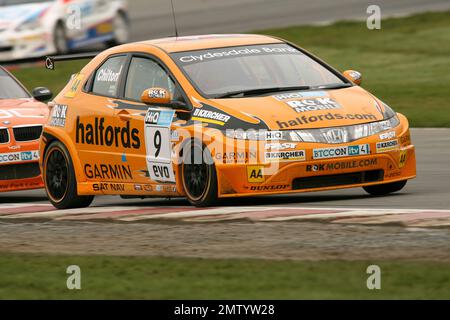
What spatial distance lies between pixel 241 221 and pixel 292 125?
1.10 metres

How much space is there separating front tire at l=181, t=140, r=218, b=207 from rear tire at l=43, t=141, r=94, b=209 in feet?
5.93

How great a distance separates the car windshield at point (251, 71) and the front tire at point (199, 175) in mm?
625

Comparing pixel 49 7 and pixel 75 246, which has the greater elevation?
pixel 49 7

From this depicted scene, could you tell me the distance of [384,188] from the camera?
1251 centimetres

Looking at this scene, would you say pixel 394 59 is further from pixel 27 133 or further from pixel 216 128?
pixel 216 128

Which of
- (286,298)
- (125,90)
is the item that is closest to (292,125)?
(125,90)

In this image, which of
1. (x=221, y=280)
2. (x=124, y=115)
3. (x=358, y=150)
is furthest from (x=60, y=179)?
(x=221, y=280)

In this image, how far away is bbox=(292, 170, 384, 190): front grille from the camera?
11.7m

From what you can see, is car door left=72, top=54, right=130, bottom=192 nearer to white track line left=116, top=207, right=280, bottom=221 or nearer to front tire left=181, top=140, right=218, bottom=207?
front tire left=181, top=140, right=218, bottom=207

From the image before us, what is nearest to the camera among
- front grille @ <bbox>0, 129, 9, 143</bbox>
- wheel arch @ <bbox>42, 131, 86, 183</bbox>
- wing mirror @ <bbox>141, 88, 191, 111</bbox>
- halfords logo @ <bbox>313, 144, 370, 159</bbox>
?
halfords logo @ <bbox>313, 144, 370, 159</bbox>

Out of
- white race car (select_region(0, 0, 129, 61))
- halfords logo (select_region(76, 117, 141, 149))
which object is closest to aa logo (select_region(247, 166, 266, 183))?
halfords logo (select_region(76, 117, 141, 149))

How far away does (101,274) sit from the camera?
902cm

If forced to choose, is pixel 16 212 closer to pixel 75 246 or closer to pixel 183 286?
pixel 75 246
